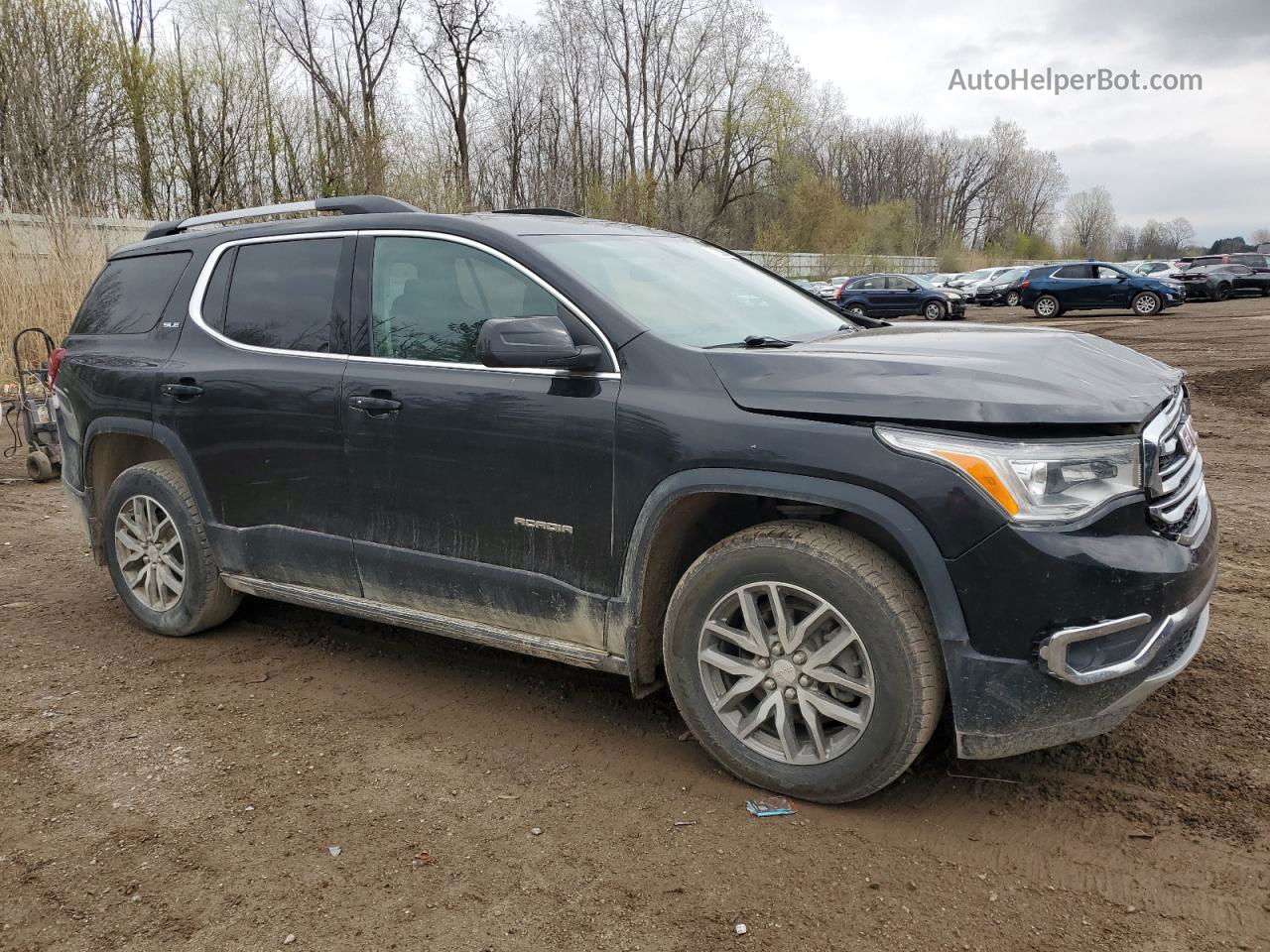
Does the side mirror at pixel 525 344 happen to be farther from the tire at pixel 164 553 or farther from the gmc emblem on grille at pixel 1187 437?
the tire at pixel 164 553

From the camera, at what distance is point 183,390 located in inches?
173

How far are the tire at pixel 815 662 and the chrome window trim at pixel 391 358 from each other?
788mm

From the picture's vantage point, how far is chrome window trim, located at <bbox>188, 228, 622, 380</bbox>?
333 centimetres

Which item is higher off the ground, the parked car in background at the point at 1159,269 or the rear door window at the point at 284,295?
the parked car in background at the point at 1159,269

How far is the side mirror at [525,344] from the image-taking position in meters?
3.18

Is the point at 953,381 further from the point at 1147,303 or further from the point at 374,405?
the point at 1147,303

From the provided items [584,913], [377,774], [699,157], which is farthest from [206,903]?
[699,157]

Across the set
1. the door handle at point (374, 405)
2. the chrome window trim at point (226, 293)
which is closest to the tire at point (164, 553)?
the chrome window trim at point (226, 293)

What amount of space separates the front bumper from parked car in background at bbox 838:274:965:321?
29.4m

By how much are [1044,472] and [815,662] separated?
86 centimetres

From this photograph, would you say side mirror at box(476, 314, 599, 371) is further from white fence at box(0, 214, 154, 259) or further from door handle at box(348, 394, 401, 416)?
white fence at box(0, 214, 154, 259)

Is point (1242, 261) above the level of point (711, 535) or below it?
above

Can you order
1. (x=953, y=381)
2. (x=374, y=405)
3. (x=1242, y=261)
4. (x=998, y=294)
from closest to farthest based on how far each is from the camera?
(x=953, y=381) → (x=374, y=405) → (x=1242, y=261) → (x=998, y=294)

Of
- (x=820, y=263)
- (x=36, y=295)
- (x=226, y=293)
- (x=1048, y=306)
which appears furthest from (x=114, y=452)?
(x=820, y=263)
